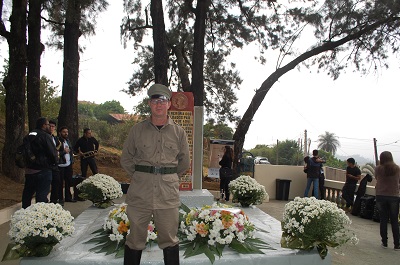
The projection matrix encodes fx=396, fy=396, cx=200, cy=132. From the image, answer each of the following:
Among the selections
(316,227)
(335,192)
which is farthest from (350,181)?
(316,227)

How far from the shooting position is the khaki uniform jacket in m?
3.46

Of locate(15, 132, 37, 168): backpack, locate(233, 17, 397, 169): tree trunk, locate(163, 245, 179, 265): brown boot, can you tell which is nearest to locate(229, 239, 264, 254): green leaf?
locate(163, 245, 179, 265): brown boot

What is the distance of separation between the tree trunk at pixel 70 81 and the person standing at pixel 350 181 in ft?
25.7

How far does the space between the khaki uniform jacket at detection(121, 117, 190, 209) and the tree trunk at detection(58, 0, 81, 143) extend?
353 inches

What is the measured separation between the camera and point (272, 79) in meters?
13.5

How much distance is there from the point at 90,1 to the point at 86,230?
735cm

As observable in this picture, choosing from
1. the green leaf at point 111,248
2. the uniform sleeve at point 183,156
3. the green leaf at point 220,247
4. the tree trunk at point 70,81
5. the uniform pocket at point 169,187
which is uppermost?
the tree trunk at point 70,81

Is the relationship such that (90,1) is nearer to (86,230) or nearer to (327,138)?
(86,230)

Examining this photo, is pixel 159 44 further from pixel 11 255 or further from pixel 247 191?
pixel 11 255

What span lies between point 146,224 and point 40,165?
3200mm

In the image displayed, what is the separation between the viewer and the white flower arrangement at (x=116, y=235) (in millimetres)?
4285

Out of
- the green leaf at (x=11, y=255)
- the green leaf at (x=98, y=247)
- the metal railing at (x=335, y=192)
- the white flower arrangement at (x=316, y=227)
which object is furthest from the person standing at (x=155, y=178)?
the metal railing at (x=335, y=192)

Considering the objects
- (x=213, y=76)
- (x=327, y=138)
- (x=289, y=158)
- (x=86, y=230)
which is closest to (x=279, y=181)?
(x=213, y=76)

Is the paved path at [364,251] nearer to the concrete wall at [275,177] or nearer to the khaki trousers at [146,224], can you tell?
the khaki trousers at [146,224]
